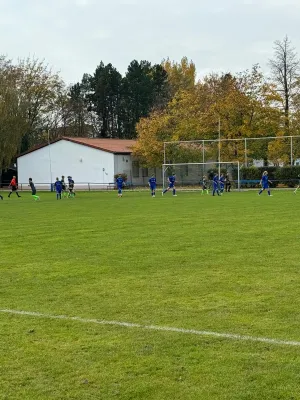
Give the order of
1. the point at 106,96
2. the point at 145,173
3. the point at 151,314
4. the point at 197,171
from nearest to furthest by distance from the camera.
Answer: the point at 151,314
the point at 197,171
the point at 145,173
the point at 106,96

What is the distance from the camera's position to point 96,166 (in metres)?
58.7

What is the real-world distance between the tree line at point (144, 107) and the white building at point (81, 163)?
2.11m

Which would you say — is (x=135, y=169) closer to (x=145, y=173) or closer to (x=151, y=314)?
(x=145, y=173)

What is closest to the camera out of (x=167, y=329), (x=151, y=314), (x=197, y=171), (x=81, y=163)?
(x=167, y=329)

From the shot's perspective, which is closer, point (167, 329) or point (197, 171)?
point (167, 329)

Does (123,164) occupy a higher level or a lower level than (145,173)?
higher

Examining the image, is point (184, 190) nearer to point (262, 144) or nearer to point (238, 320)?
point (262, 144)

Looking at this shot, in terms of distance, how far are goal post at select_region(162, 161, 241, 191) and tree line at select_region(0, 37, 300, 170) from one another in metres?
1.67

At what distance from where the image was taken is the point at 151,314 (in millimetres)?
6465

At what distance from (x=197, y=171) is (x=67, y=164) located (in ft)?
64.5

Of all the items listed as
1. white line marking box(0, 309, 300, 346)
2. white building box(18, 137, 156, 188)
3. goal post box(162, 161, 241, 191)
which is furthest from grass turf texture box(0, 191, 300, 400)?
white building box(18, 137, 156, 188)

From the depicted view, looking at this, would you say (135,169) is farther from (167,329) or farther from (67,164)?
(167,329)

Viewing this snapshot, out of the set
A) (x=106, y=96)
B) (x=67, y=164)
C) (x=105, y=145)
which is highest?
(x=106, y=96)

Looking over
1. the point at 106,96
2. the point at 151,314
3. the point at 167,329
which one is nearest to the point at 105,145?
the point at 106,96
